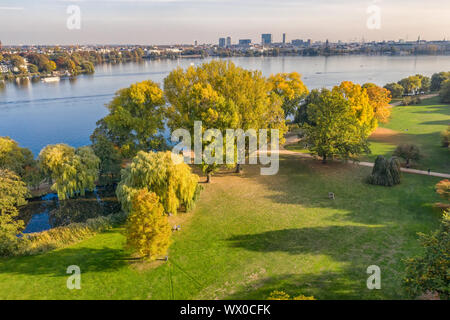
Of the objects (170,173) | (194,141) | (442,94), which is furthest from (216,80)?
(442,94)

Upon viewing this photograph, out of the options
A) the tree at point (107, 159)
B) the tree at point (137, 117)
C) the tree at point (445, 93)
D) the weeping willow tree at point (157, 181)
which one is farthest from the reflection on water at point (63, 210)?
the tree at point (445, 93)

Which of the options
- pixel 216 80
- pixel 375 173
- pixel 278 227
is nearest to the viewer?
pixel 278 227

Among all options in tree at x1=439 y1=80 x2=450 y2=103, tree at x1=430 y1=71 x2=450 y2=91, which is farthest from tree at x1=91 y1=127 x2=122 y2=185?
tree at x1=430 y1=71 x2=450 y2=91

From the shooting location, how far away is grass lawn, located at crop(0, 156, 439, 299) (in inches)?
722

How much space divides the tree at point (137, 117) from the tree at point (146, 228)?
17.7 m

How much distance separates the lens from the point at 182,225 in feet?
84.3

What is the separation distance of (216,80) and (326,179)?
1651cm

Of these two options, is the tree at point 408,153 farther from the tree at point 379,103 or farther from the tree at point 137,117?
the tree at point 137,117

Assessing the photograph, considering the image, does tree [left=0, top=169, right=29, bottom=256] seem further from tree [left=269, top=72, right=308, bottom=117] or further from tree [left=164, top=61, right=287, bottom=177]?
tree [left=269, top=72, right=308, bottom=117]

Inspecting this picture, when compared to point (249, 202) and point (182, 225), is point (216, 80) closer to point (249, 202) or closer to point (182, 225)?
point (249, 202)

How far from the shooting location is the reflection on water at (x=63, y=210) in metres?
28.1

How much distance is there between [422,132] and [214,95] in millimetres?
38836

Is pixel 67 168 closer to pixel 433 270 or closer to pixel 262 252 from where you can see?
pixel 262 252

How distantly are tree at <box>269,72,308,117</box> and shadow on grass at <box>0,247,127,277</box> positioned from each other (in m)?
38.5
